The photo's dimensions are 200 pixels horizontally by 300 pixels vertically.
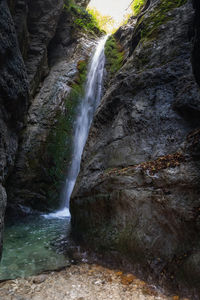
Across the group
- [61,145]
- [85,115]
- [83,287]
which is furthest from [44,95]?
[83,287]

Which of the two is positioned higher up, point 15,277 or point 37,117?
point 37,117

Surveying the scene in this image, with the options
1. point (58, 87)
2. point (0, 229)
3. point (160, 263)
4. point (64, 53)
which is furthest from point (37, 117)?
point (160, 263)

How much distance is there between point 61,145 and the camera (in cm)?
1027

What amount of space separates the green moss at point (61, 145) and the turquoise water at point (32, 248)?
2.38m

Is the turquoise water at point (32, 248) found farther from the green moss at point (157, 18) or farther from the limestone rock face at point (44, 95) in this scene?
the green moss at point (157, 18)

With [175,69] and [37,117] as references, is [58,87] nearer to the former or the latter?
[37,117]

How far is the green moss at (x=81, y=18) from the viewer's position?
48.8 ft

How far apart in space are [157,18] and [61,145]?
6.74m

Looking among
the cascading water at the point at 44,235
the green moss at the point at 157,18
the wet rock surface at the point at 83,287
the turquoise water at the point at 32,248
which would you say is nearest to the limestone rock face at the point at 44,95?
the cascading water at the point at 44,235

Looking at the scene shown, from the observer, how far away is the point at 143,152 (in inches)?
175

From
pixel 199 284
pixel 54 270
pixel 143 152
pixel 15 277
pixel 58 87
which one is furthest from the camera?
pixel 58 87

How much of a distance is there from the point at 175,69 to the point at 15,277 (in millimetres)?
5665

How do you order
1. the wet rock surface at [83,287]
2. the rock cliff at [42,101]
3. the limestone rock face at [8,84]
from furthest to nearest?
the rock cliff at [42,101] < the limestone rock face at [8,84] < the wet rock surface at [83,287]

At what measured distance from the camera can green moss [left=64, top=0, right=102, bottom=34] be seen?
14.9 m
